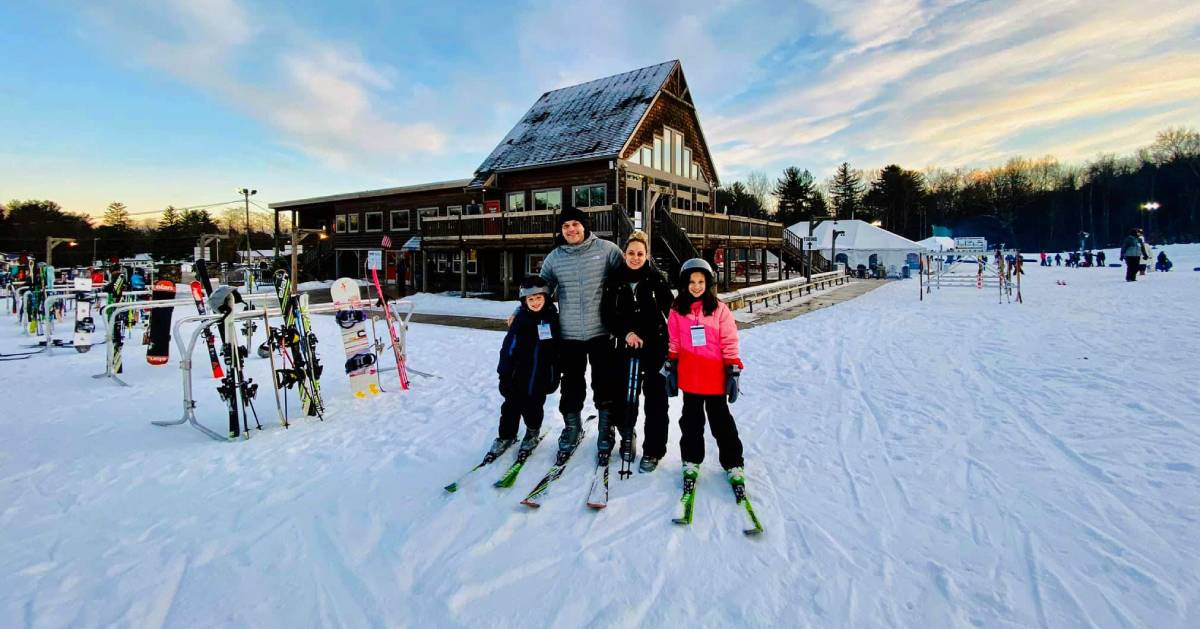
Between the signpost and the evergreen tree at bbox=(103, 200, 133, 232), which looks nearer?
the signpost

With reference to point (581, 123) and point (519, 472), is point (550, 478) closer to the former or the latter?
point (519, 472)

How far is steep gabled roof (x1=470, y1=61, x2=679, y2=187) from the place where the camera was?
64.4 ft

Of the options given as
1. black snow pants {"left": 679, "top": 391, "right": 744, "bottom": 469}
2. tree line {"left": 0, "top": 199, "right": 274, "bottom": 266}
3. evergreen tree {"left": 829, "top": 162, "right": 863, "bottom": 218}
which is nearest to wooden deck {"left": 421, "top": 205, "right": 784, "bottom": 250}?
black snow pants {"left": 679, "top": 391, "right": 744, "bottom": 469}

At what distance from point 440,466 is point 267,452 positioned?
65.9 inches

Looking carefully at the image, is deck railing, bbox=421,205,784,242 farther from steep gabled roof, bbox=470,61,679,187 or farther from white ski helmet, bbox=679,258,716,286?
white ski helmet, bbox=679,258,716,286

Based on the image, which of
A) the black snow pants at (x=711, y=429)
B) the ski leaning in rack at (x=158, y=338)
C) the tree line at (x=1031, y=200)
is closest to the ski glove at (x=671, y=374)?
the black snow pants at (x=711, y=429)

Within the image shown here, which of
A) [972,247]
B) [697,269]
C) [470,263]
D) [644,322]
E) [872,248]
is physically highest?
[872,248]

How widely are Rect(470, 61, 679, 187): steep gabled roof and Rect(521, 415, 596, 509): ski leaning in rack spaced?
613 inches

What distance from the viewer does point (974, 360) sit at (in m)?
7.68

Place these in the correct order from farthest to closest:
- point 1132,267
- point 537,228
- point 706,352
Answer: point 1132,267 → point 537,228 → point 706,352

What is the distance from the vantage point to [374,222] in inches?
1111

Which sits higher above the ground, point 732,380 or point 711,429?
point 732,380

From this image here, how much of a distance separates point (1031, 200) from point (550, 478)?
86.0m

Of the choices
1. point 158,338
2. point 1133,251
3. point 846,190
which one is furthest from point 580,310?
point 846,190
